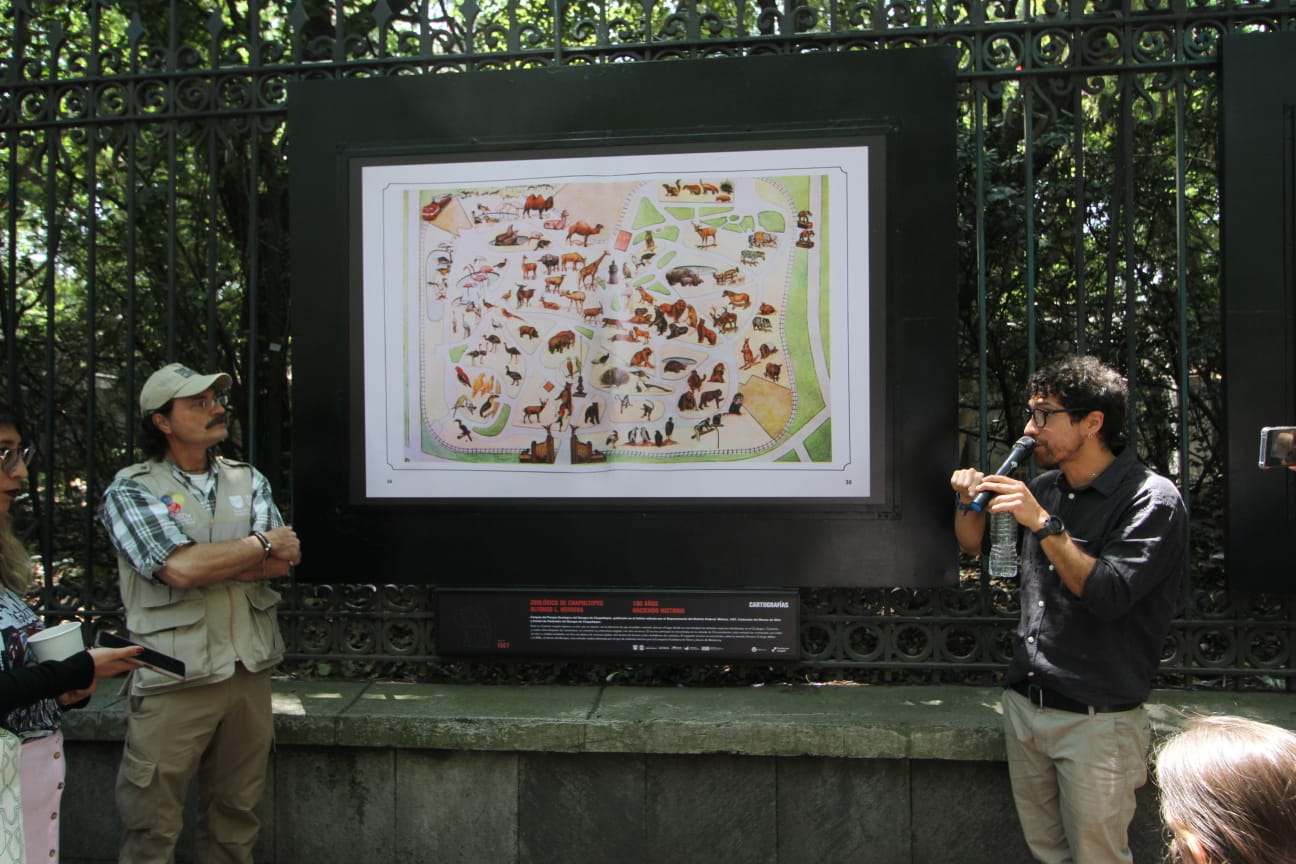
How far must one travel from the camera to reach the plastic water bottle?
3408 millimetres

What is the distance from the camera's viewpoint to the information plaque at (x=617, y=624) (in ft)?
13.6

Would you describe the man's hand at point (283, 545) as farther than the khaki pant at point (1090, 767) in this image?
Yes

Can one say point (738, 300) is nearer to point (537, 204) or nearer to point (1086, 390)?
point (537, 204)

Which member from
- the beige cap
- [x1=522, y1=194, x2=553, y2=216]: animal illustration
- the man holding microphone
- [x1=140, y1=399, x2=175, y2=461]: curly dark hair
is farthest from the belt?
[x1=140, y1=399, x2=175, y2=461]: curly dark hair

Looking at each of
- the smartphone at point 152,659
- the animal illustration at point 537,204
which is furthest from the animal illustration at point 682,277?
the smartphone at point 152,659

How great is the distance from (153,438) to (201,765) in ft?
4.23

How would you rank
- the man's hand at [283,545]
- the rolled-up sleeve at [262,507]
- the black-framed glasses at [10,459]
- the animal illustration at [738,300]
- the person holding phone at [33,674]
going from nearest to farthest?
the person holding phone at [33,674] → the black-framed glasses at [10,459] → the man's hand at [283,545] → the rolled-up sleeve at [262,507] → the animal illustration at [738,300]

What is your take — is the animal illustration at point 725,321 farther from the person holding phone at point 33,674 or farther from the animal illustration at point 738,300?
the person holding phone at point 33,674

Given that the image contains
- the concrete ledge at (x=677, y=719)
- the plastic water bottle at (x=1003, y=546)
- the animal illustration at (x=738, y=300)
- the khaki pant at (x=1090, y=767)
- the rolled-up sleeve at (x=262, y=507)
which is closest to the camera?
the khaki pant at (x=1090, y=767)

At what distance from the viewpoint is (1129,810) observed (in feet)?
10.5

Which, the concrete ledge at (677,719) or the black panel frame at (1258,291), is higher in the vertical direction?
the black panel frame at (1258,291)

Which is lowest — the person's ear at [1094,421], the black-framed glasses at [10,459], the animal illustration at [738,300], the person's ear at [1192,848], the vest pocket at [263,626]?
the vest pocket at [263,626]

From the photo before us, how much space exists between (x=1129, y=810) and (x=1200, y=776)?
201cm

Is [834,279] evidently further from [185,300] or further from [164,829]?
[185,300]
